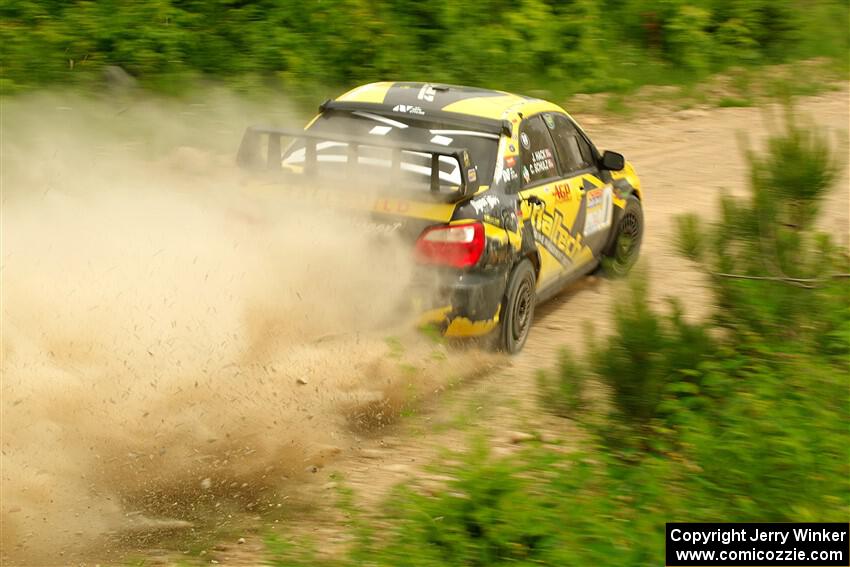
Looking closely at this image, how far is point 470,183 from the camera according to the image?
6898 millimetres

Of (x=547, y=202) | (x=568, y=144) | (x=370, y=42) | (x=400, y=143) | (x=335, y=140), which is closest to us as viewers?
(x=335, y=140)

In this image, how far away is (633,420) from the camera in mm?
5770

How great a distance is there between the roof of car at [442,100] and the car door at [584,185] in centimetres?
31

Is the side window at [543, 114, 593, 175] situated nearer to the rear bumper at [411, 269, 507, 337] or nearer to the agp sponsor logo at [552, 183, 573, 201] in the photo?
the agp sponsor logo at [552, 183, 573, 201]

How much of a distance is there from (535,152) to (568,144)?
668 millimetres

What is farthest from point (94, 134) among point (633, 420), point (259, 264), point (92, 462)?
point (633, 420)

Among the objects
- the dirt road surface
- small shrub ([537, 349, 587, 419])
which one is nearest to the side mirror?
the dirt road surface

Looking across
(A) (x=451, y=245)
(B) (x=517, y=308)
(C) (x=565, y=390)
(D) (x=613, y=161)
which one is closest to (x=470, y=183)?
(A) (x=451, y=245)

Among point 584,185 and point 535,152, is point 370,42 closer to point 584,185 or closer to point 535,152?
point 584,185

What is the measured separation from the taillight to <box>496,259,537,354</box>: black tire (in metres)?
0.49

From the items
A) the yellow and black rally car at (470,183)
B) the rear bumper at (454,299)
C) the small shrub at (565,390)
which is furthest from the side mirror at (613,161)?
the small shrub at (565,390)

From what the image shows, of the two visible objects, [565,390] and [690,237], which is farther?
[690,237]

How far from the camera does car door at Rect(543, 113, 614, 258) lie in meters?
8.31

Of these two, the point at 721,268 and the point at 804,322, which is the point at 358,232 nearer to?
the point at 721,268
